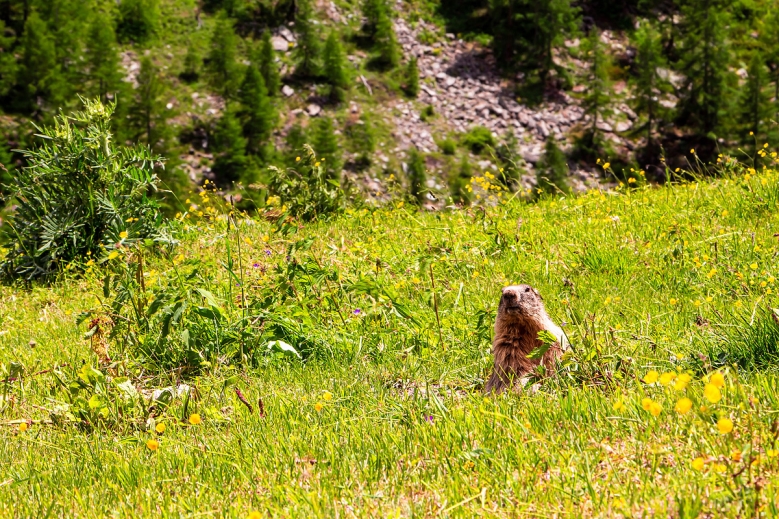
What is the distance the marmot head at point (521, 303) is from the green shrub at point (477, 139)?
3656cm

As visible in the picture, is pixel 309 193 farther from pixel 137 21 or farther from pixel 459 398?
pixel 137 21

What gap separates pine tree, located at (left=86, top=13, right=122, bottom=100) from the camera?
37.8m

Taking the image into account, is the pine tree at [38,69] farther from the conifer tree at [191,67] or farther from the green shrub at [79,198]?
the green shrub at [79,198]

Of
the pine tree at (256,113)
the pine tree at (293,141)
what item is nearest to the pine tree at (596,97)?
the pine tree at (293,141)

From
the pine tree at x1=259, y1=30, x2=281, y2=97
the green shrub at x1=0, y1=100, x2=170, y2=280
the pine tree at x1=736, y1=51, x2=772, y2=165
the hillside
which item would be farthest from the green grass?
the pine tree at x1=736, y1=51, x2=772, y2=165

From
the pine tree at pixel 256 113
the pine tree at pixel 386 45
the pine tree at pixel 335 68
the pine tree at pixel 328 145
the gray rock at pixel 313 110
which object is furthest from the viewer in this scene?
the pine tree at pixel 386 45

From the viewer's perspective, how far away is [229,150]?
3678cm

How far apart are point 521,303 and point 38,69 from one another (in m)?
39.9

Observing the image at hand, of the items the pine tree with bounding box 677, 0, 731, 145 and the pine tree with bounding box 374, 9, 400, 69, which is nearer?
the pine tree with bounding box 677, 0, 731, 145

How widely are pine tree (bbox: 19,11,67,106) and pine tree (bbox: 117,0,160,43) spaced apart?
4.94 meters

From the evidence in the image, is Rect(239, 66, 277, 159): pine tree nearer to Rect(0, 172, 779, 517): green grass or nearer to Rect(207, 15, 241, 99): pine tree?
Rect(207, 15, 241, 99): pine tree

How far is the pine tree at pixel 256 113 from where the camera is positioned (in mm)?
37969

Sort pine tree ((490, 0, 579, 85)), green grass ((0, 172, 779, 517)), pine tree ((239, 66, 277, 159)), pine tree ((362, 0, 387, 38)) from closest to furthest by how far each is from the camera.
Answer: green grass ((0, 172, 779, 517)) < pine tree ((239, 66, 277, 159)) < pine tree ((362, 0, 387, 38)) < pine tree ((490, 0, 579, 85))

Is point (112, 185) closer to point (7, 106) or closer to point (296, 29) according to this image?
point (7, 106)
